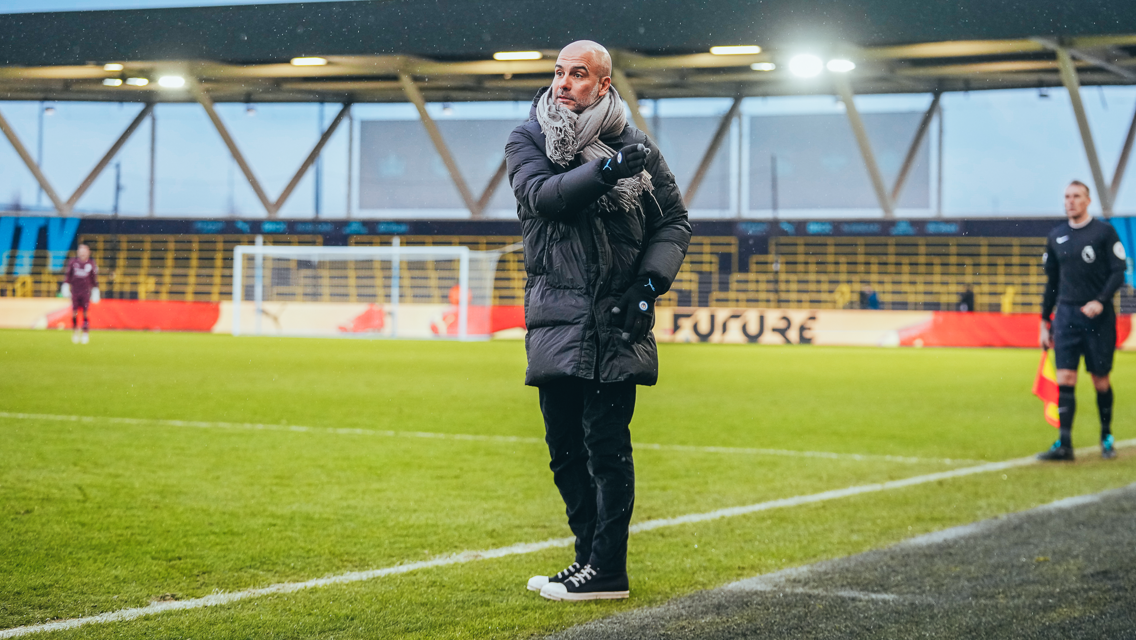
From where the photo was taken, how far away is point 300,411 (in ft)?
32.8

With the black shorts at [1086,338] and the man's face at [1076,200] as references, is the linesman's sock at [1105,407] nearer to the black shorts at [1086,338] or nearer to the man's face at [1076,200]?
the black shorts at [1086,338]

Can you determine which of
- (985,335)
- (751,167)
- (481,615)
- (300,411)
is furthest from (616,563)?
(751,167)

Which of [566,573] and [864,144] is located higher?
[864,144]

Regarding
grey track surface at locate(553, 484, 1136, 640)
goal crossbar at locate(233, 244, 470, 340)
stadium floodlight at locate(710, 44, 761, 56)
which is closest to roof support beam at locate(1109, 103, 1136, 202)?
goal crossbar at locate(233, 244, 470, 340)

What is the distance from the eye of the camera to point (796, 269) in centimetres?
3634

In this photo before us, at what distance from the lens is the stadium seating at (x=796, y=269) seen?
35.3m

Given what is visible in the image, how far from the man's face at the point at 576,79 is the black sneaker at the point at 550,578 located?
1.48 meters

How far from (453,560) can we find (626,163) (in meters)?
1.83

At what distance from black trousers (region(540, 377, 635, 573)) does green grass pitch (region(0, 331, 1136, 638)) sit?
0.22m

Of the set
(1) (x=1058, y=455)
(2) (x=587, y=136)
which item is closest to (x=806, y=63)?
(2) (x=587, y=136)

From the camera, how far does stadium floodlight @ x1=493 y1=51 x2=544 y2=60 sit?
4.07 m

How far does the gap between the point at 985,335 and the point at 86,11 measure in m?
26.4

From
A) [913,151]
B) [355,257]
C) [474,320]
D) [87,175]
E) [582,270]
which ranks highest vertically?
[913,151]

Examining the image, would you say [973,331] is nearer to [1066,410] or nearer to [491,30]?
[1066,410]
